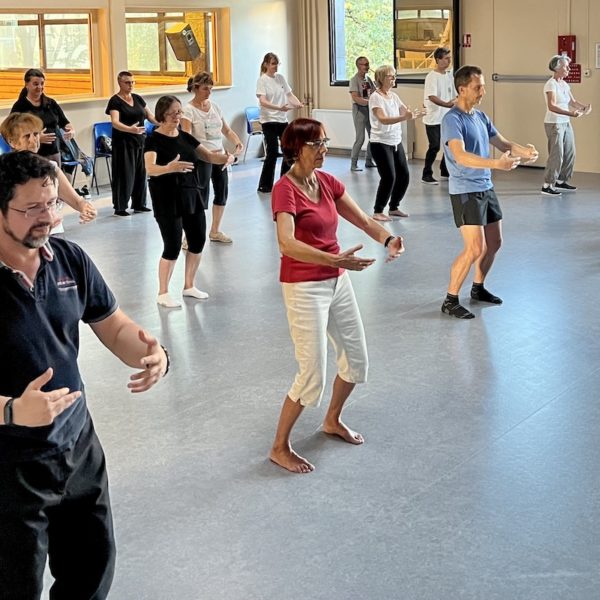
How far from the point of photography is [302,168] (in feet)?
15.3

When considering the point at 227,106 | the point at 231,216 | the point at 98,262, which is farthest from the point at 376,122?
the point at 227,106

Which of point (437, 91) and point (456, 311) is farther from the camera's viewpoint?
point (437, 91)

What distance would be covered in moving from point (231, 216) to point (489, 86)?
5030 millimetres

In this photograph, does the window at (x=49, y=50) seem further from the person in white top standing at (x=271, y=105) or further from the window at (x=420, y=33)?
the window at (x=420, y=33)

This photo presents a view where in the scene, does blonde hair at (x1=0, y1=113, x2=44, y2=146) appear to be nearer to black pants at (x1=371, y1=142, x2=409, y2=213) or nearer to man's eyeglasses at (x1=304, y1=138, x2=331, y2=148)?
man's eyeglasses at (x1=304, y1=138, x2=331, y2=148)

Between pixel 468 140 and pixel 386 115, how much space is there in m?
3.53

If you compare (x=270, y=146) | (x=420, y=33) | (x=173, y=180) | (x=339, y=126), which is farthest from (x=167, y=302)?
(x=339, y=126)

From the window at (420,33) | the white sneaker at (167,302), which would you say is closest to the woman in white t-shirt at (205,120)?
the white sneaker at (167,302)

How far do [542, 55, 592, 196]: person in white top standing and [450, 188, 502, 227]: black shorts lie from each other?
457 centimetres

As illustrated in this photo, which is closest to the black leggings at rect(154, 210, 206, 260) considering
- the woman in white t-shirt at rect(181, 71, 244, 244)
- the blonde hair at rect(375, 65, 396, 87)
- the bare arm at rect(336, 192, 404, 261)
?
the woman in white t-shirt at rect(181, 71, 244, 244)

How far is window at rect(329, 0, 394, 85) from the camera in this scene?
15.7 m

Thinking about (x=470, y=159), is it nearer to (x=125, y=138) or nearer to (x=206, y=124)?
(x=206, y=124)

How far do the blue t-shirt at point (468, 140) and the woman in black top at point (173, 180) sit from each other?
1.66 metres

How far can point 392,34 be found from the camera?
51.0 ft
